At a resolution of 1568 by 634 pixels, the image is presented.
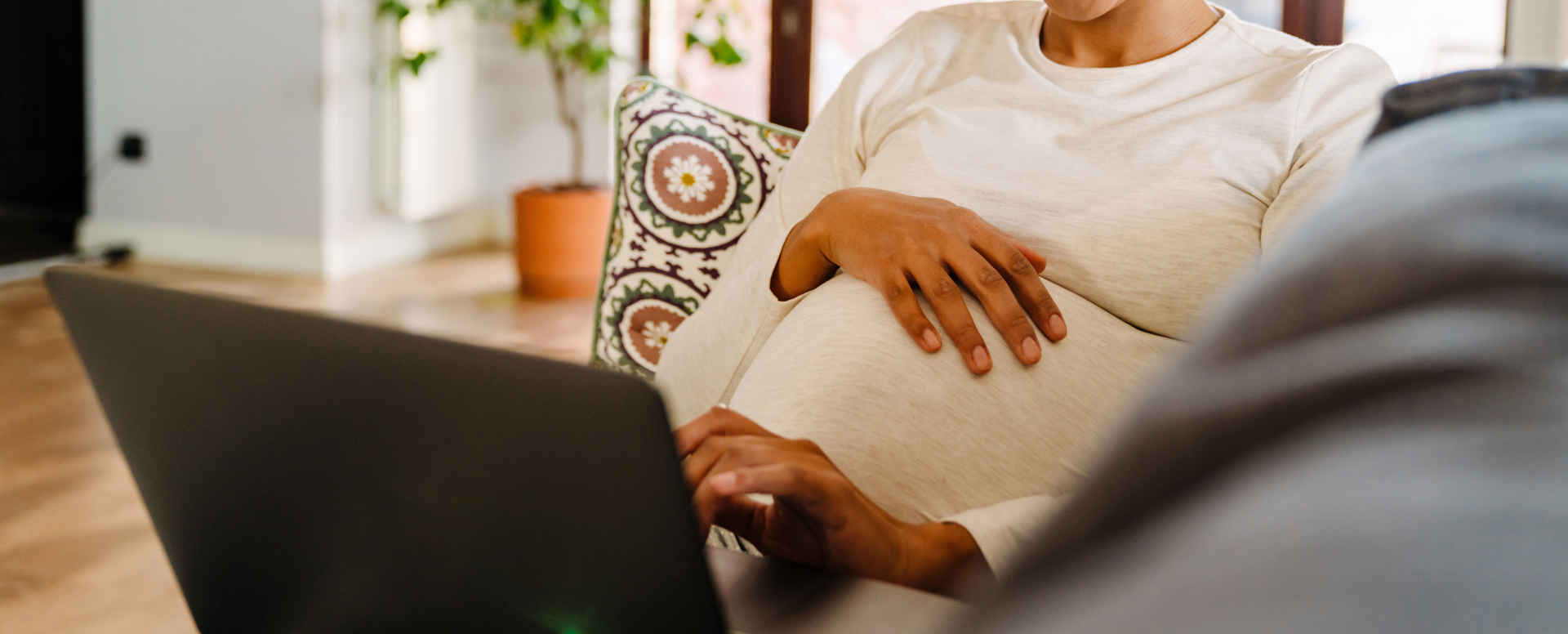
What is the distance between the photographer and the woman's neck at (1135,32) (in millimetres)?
1078

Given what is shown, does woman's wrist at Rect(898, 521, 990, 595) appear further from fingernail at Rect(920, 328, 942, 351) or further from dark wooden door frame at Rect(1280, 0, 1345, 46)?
dark wooden door frame at Rect(1280, 0, 1345, 46)

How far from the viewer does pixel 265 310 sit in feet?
1.54

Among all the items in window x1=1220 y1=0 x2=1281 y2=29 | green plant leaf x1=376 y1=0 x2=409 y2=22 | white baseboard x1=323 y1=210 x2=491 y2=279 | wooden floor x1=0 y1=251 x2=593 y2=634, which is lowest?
wooden floor x1=0 y1=251 x2=593 y2=634

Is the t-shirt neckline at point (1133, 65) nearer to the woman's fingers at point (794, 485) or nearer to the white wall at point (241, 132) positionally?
the woman's fingers at point (794, 485)

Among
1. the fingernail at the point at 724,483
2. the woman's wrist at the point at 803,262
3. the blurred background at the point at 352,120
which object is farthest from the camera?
the blurred background at the point at 352,120

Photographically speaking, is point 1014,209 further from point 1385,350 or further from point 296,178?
point 296,178

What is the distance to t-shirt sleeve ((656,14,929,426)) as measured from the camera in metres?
1.01

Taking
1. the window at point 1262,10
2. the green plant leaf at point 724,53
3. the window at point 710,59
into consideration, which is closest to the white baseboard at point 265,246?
the window at point 710,59

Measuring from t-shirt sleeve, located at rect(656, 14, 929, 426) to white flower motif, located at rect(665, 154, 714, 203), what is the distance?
124 millimetres

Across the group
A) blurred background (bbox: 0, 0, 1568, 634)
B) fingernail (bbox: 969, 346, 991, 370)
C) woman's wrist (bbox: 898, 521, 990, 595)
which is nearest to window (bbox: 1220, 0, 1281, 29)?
blurred background (bbox: 0, 0, 1568, 634)

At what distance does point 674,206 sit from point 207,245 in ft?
10.6

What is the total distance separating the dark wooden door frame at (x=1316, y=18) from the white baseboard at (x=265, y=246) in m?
2.70

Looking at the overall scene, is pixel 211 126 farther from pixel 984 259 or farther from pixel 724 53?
pixel 984 259

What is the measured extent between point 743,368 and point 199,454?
1.64 ft
